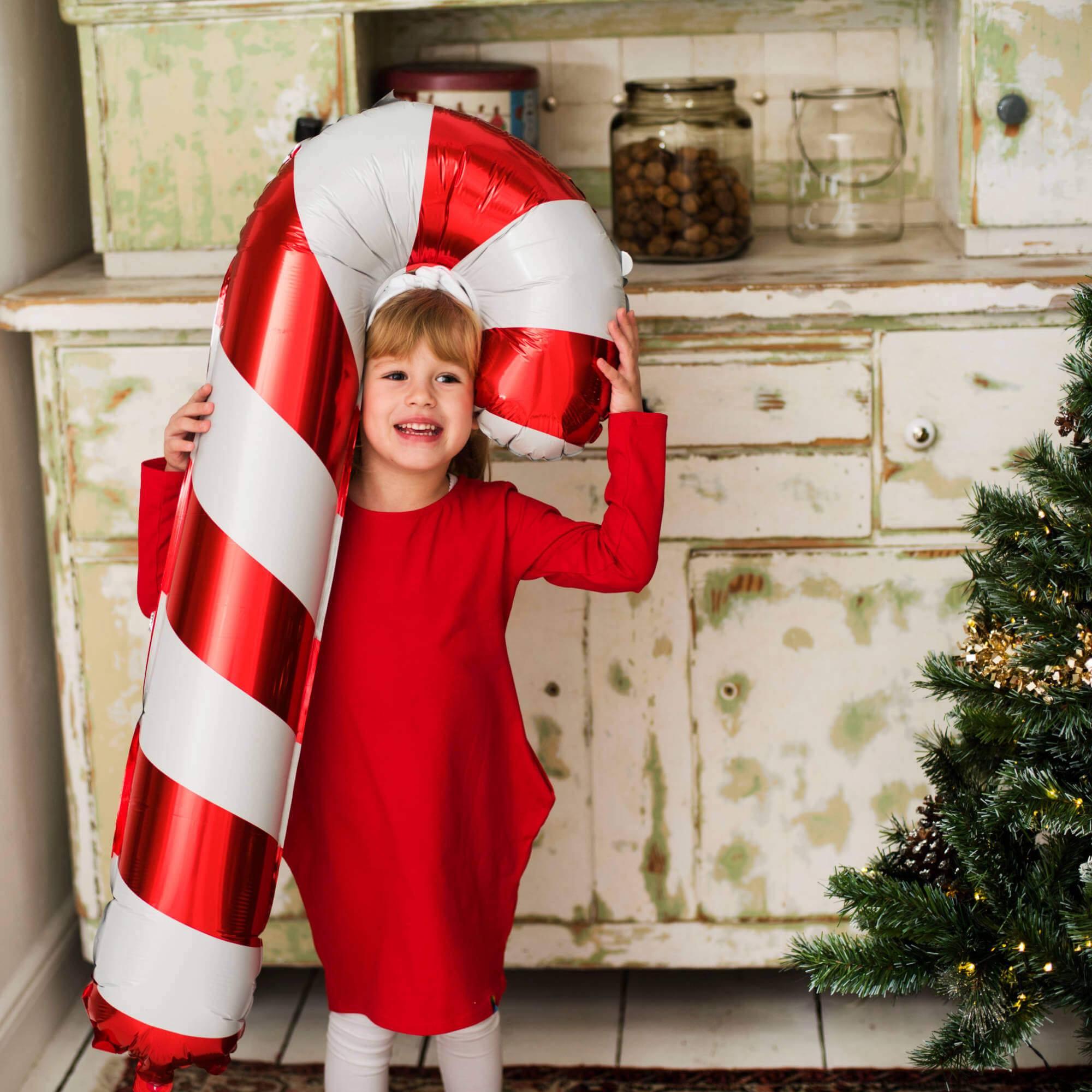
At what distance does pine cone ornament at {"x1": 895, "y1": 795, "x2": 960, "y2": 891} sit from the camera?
146cm

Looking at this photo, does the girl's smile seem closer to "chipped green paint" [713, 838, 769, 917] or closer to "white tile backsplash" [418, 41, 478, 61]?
"chipped green paint" [713, 838, 769, 917]

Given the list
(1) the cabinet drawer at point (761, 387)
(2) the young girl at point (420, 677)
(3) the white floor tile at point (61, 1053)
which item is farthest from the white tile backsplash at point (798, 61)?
(3) the white floor tile at point (61, 1053)

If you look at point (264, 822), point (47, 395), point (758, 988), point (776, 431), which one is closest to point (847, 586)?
point (776, 431)

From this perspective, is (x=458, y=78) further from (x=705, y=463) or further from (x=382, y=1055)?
(x=382, y=1055)

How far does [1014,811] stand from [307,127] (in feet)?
3.85

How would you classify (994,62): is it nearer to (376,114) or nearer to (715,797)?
(376,114)

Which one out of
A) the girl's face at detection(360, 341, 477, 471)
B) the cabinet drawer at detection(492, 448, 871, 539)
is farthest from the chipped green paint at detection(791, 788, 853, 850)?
the girl's face at detection(360, 341, 477, 471)

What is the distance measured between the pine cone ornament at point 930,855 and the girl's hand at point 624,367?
0.53 m

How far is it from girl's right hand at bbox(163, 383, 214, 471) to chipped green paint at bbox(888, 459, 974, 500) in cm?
86

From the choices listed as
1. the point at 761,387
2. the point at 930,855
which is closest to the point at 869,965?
the point at 930,855

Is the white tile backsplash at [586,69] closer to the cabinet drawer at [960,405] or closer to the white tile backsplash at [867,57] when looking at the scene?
the white tile backsplash at [867,57]

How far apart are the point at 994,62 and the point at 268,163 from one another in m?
0.94

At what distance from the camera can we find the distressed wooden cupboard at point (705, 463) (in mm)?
1705

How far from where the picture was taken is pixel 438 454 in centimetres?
134
